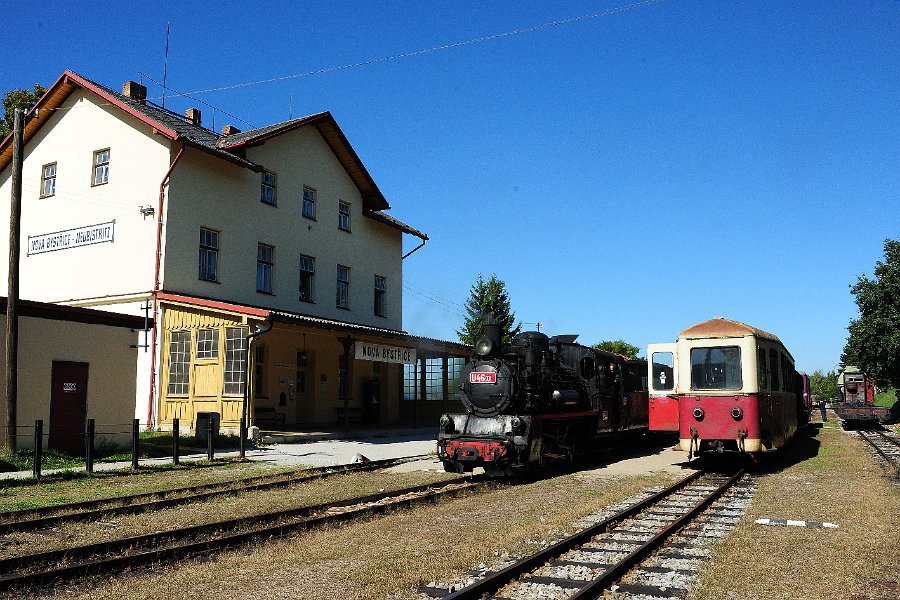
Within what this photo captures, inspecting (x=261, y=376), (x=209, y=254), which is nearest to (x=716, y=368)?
(x=261, y=376)

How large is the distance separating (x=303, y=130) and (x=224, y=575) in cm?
2130

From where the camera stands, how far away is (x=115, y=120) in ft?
73.1

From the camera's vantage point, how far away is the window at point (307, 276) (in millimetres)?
25188

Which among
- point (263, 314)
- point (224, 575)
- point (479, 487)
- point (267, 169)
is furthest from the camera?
point (267, 169)

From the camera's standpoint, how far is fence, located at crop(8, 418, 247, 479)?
12625mm

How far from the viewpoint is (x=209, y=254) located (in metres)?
21.8

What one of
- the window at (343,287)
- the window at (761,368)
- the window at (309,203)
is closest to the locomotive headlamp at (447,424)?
the window at (761,368)

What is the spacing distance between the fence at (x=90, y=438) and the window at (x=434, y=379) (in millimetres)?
12917

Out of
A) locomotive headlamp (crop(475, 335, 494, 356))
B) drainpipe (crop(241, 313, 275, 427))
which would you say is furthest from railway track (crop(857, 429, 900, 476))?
drainpipe (crop(241, 313, 275, 427))

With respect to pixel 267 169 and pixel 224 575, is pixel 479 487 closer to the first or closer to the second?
pixel 224 575

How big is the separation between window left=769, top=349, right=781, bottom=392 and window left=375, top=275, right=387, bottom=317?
55.9 ft

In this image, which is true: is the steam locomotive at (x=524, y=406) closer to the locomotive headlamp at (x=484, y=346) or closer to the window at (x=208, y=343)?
the locomotive headlamp at (x=484, y=346)

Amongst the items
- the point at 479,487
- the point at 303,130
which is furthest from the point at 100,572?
the point at 303,130

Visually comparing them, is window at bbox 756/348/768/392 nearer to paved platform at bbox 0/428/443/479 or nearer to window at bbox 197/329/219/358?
paved platform at bbox 0/428/443/479
